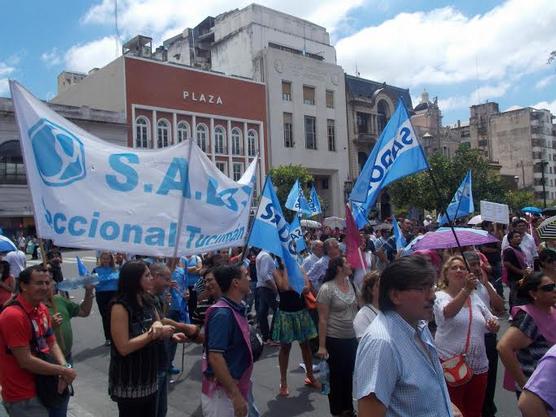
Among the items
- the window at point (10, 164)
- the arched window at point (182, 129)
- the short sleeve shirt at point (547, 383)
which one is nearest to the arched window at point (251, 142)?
the arched window at point (182, 129)

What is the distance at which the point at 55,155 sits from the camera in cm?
403

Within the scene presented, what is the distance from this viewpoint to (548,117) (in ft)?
255

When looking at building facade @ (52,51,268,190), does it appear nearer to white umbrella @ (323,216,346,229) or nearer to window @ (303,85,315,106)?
window @ (303,85,315,106)

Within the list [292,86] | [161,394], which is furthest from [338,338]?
[292,86]

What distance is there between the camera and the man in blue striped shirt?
2.13 metres

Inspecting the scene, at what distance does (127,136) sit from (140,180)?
32.6 metres

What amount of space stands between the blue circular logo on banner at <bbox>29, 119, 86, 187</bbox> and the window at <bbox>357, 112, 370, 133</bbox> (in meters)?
44.8

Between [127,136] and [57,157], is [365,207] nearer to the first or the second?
[57,157]

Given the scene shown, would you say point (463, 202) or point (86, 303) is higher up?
point (463, 202)

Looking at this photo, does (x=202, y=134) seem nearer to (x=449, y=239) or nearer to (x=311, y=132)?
(x=311, y=132)

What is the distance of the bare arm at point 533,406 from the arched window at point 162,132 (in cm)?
3567

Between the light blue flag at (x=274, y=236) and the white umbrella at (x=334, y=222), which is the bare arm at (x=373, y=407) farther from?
the white umbrella at (x=334, y=222)

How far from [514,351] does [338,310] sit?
193cm

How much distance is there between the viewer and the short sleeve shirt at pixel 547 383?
2168 mm
